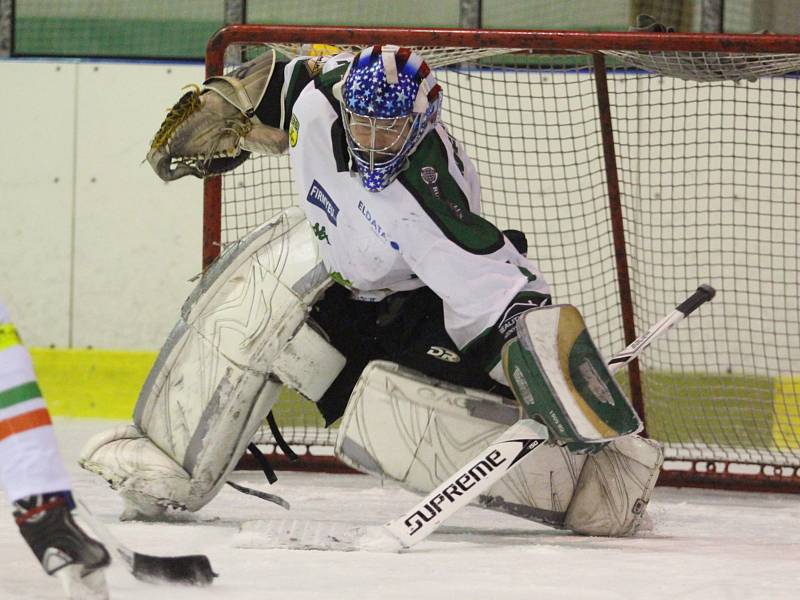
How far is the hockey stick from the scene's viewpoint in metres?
1.85

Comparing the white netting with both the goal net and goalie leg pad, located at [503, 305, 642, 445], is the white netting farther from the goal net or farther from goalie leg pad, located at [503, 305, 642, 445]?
goalie leg pad, located at [503, 305, 642, 445]

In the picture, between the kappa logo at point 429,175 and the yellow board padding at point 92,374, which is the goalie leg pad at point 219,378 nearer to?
the kappa logo at point 429,175

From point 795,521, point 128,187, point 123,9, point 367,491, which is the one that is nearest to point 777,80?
point 795,521

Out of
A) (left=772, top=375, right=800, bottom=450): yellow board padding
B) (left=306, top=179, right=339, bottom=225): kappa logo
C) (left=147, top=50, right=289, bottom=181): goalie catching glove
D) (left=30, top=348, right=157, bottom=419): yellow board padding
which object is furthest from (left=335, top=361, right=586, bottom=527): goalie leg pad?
(left=30, top=348, right=157, bottom=419): yellow board padding

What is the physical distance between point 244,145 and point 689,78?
3.80 feet

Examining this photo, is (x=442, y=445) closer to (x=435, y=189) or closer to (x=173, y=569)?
(x=435, y=189)

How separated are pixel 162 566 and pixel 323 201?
952 mm

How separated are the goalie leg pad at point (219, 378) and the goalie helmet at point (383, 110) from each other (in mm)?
355

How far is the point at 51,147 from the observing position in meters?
4.46

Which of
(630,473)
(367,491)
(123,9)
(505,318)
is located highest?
(123,9)

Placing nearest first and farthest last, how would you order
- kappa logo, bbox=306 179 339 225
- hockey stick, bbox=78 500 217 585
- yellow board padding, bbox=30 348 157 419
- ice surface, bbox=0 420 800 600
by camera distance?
hockey stick, bbox=78 500 217 585, ice surface, bbox=0 420 800 600, kappa logo, bbox=306 179 339 225, yellow board padding, bbox=30 348 157 419

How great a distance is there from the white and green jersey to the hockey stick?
770mm

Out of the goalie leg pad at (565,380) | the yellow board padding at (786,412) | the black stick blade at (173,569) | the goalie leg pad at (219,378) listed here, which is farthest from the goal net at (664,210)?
the black stick blade at (173,569)

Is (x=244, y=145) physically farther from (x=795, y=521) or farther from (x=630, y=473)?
(x=795, y=521)
